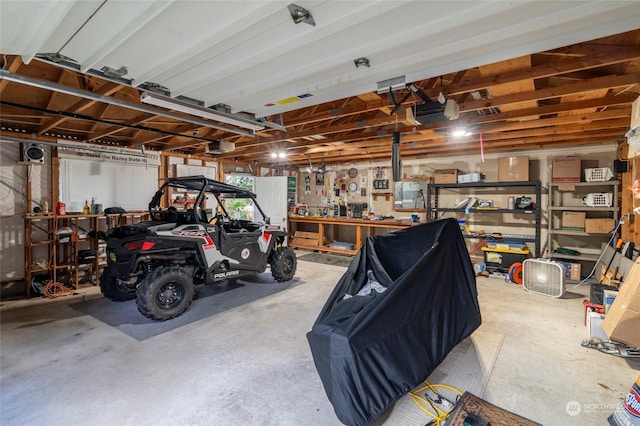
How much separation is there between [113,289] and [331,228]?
524 cm

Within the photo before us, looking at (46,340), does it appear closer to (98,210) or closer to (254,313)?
(254,313)

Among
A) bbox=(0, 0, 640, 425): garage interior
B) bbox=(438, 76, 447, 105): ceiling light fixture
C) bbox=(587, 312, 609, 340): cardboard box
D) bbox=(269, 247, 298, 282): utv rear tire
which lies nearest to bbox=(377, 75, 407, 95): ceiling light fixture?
bbox=(0, 0, 640, 425): garage interior

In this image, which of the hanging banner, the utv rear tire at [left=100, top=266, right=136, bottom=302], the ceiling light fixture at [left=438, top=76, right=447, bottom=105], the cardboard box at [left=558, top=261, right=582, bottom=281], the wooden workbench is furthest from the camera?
the wooden workbench

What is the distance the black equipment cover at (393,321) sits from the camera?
5.41ft

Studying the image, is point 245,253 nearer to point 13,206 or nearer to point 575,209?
point 13,206

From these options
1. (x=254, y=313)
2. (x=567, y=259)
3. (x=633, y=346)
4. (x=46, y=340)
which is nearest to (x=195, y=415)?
(x=254, y=313)

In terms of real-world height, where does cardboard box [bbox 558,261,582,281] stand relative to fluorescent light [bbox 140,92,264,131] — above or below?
below

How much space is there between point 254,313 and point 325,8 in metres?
3.20

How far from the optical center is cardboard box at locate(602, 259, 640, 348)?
2.41 m

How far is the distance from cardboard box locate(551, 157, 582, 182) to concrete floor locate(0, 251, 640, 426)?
8.15ft

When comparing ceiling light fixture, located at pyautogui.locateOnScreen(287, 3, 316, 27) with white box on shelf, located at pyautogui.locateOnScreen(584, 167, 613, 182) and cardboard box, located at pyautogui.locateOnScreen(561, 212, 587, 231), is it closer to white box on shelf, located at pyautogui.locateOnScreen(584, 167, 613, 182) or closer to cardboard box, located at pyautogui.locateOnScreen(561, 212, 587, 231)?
white box on shelf, located at pyautogui.locateOnScreen(584, 167, 613, 182)

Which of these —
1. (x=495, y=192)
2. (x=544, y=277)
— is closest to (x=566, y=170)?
(x=495, y=192)

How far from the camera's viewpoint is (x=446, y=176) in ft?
20.3

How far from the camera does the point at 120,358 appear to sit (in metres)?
2.53
